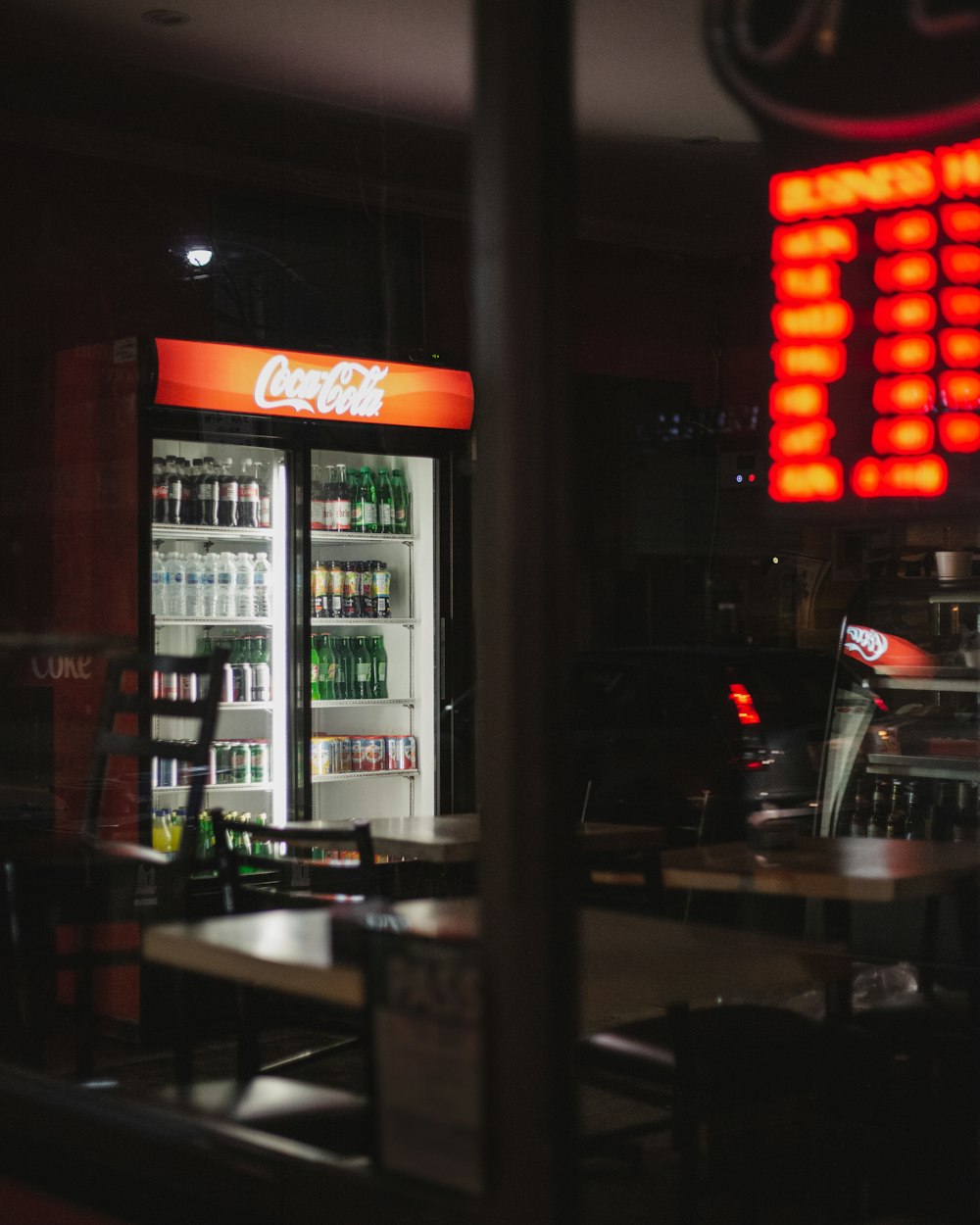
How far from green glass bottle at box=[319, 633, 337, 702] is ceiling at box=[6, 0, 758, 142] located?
84.1 inches

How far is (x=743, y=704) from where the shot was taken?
6090mm

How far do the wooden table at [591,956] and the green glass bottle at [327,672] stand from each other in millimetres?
3166

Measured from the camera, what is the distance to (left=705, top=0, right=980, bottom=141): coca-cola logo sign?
6.12ft

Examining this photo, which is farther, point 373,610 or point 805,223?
point 373,610

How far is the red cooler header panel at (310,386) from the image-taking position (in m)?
4.93

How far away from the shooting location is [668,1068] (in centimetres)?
274

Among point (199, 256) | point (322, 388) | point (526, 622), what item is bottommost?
point (526, 622)

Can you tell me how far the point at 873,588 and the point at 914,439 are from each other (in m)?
2.87

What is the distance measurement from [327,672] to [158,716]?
0.86 meters

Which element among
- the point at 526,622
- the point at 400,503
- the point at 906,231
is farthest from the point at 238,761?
the point at 526,622

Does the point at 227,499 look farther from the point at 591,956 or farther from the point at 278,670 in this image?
the point at 591,956

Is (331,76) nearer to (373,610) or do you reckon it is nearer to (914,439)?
(373,610)

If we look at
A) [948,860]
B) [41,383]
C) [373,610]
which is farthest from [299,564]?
[948,860]

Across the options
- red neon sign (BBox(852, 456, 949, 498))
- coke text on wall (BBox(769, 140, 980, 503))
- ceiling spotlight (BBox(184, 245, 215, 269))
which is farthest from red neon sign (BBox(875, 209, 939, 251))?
ceiling spotlight (BBox(184, 245, 215, 269))
